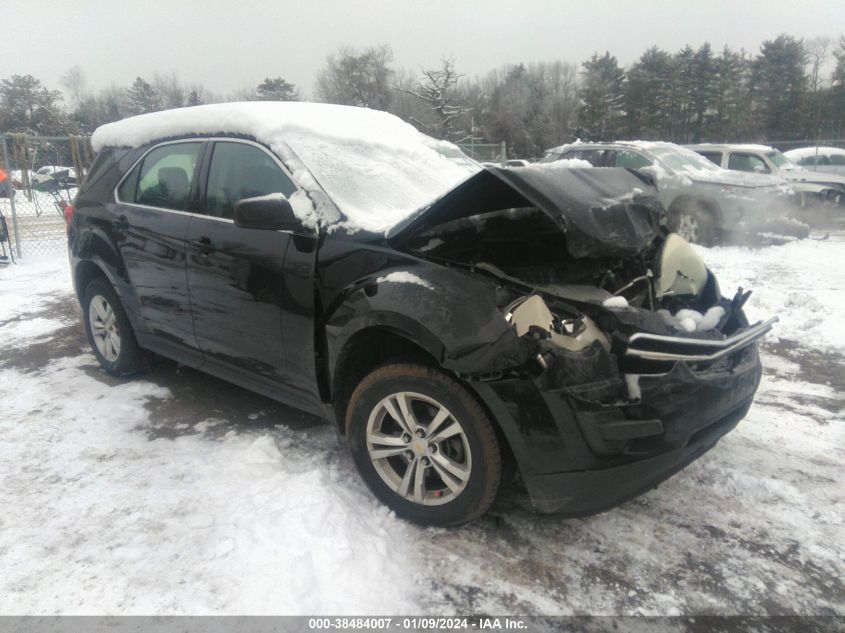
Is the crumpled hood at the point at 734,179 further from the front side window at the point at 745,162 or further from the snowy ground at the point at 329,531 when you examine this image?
the snowy ground at the point at 329,531

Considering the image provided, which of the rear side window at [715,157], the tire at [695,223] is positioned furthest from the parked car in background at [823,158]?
the tire at [695,223]

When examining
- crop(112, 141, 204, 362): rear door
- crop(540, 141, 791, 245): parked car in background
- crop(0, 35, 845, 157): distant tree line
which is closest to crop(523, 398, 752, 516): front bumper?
crop(112, 141, 204, 362): rear door

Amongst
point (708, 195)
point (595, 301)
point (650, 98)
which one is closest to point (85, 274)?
point (595, 301)

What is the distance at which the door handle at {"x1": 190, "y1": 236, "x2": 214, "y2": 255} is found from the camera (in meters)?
3.28

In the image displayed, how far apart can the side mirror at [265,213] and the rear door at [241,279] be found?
0.59 feet

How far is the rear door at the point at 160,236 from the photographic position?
11.5 feet

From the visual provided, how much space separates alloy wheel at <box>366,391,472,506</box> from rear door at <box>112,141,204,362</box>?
5.36 feet

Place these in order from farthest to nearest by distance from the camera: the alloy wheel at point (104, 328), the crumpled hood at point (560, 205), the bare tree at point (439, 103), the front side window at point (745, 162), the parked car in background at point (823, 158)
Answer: the bare tree at point (439, 103), the parked car in background at point (823, 158), the front side window at point (745, 162), the alloy wheel at point (104, 328), the crumpled hood at point (560, 205)

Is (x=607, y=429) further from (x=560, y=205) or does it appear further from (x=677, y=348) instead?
(x=560, y=205)

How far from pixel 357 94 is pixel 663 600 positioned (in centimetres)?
5310

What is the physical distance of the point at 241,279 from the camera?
3.11m

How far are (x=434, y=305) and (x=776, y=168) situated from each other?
40.0 feet

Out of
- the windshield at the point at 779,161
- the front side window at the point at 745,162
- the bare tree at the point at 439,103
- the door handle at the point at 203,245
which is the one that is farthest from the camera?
the bare tree at the point at 439,103

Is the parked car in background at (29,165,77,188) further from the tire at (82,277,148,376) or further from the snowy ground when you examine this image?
the snowy ground
